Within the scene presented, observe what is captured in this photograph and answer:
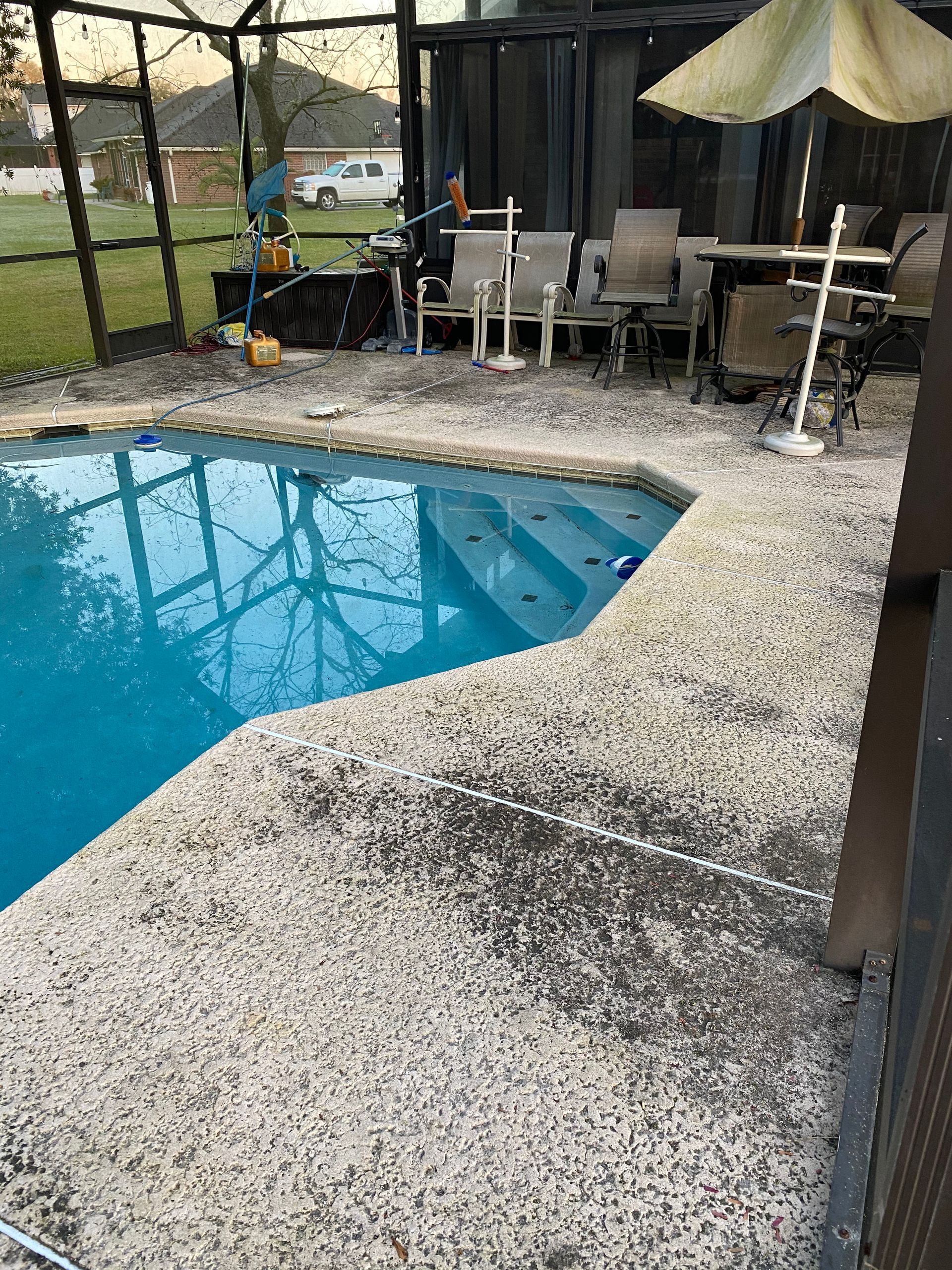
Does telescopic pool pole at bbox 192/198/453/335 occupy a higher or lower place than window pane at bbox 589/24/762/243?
lower

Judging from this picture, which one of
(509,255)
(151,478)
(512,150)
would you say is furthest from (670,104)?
(151,478)

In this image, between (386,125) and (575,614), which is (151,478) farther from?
(386,125)

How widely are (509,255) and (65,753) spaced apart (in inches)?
189

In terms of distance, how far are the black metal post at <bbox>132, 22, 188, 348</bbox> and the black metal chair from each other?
498 cm

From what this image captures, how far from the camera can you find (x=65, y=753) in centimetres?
275

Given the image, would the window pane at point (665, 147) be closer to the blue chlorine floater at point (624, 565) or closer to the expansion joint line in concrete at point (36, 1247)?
the blue chlorine floater at point (624, 565)

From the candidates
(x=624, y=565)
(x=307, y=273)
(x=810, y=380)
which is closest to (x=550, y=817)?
(x=624, y=565)

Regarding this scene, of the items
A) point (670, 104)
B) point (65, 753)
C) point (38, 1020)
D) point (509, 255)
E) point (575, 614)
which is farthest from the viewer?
point (509, 255)

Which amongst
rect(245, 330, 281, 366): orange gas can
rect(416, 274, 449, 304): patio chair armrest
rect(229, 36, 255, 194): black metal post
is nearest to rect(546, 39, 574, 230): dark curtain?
rect(416, 274, 449, 304): patio chair armrest

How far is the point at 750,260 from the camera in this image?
201 inches

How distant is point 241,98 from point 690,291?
191 inches

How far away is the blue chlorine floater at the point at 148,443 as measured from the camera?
545 cm

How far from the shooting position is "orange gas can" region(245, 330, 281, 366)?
677 centimetres

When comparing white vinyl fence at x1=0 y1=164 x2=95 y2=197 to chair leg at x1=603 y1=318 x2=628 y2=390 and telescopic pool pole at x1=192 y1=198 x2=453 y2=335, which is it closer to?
telescopic pool pole at x1=192 y1=198 x2=453 y2=335
